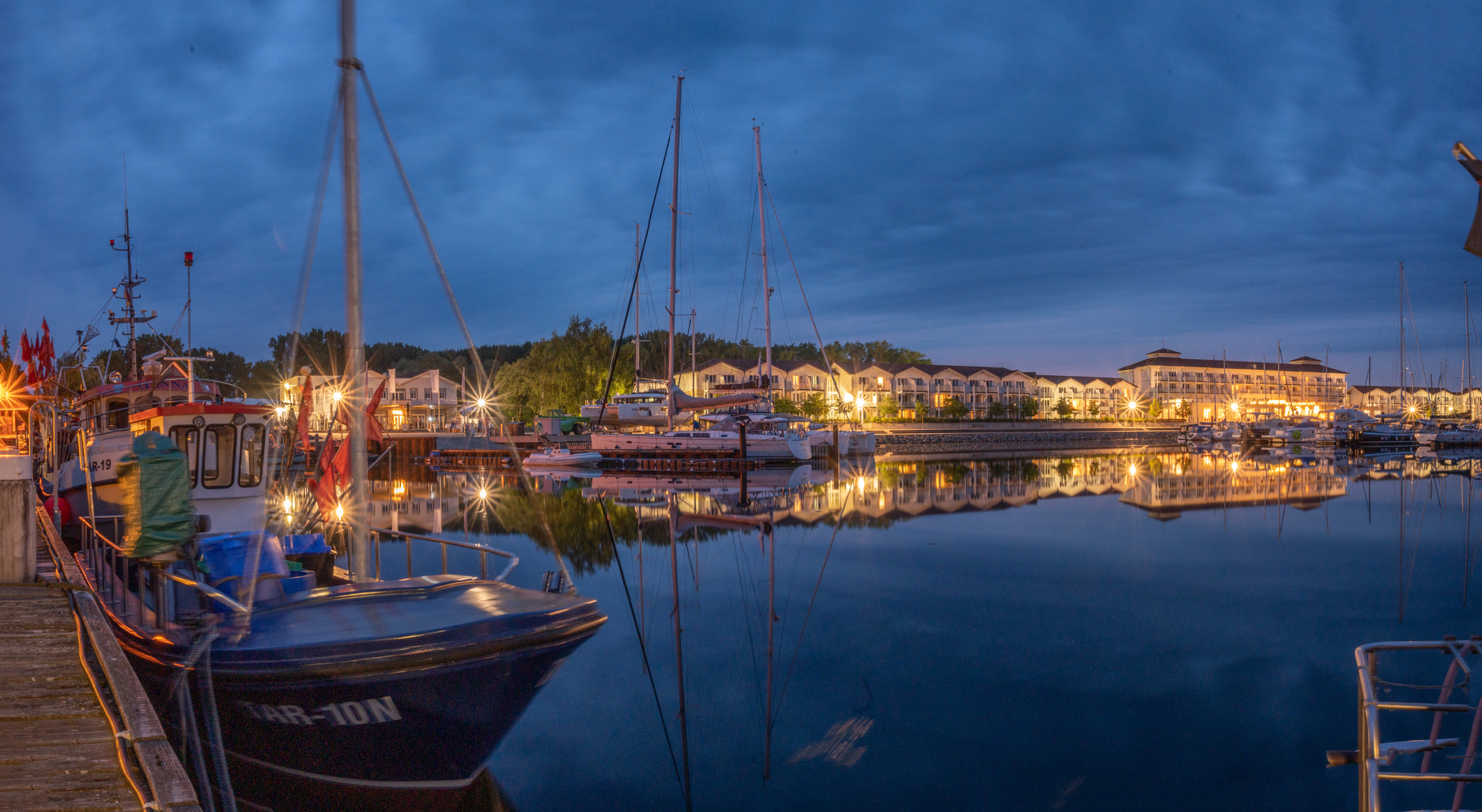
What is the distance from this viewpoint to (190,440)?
45.6ft

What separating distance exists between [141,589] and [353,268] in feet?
11.5

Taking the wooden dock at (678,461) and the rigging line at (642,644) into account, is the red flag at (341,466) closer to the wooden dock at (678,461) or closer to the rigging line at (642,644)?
the rigging line at (642,644)

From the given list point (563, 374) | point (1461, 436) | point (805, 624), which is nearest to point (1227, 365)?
point (1461, 436)

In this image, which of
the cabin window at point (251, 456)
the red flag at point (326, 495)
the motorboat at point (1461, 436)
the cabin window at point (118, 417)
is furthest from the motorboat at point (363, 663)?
the motorboat at point (1461, 436)

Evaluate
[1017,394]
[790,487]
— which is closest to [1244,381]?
Answer: [1017,394]

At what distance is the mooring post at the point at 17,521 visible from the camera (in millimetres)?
10086

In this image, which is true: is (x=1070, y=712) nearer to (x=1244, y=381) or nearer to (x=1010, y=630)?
(x=1010, y=630)

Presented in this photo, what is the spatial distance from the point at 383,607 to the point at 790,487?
30.4 m

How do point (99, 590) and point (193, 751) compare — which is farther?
point (99, 590)

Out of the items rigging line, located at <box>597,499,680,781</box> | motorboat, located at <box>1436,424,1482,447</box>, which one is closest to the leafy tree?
rigging line, located at <box>597,499,680,781</box>

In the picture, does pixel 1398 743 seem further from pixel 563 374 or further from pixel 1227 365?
pixel 1227 365

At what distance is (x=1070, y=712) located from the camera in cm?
913

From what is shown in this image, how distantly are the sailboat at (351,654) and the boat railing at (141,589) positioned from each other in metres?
0.03

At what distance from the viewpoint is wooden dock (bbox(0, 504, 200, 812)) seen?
482 centimetres
